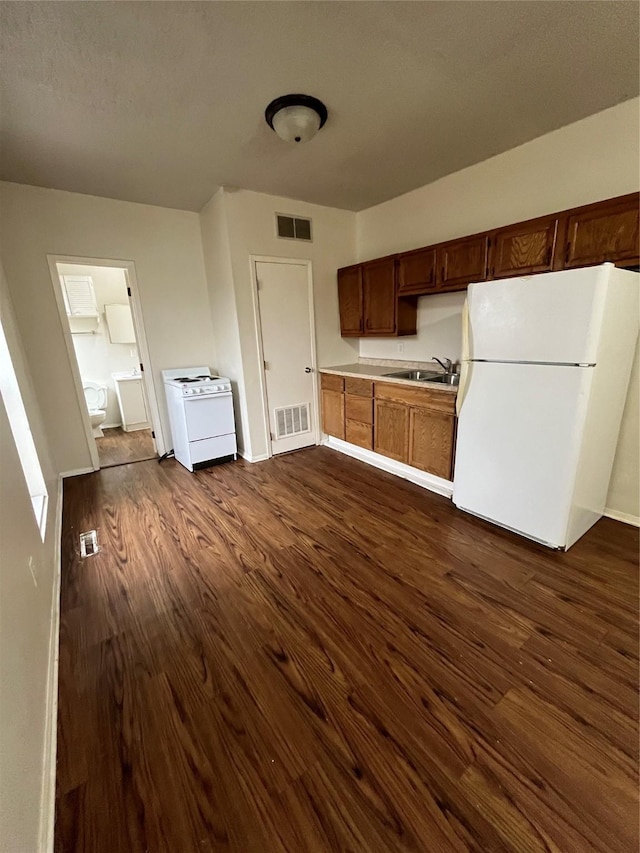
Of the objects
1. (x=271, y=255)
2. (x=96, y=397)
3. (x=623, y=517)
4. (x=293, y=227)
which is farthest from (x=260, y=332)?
(x=623, y=517)

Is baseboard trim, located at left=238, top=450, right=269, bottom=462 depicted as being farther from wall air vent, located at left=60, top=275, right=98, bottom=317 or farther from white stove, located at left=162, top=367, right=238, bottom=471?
wall air vent, located at left=60, top=275, right=98, bottom=317

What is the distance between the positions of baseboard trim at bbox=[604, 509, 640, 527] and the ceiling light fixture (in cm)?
324

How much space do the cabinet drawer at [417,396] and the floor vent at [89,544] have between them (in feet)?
8.39

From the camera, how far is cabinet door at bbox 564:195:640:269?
198 cm

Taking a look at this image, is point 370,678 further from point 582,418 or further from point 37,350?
point 37,350

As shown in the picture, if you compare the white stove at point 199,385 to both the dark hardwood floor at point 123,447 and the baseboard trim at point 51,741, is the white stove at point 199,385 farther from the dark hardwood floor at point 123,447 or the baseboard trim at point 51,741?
the baseboard trim at point 51,741

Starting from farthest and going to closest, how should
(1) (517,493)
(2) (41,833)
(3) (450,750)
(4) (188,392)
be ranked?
(4) (188,392) < (1) (517,493) < (3) (450,750) < (2) (41,833)

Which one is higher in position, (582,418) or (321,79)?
→ (321,79)

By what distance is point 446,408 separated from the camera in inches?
108

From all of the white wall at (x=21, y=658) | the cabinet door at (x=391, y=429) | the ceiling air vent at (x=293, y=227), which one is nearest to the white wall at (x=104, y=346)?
the ceiling air vent at (x=293, y=227)

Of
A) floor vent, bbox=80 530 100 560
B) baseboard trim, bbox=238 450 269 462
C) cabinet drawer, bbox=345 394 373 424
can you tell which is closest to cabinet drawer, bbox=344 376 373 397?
cabinet drawer, bbox=345 394 373 424

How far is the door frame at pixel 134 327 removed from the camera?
3311 millimetres

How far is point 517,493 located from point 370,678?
4.85 feet

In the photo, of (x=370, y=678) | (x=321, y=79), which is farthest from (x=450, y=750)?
(x=321, y=79)
